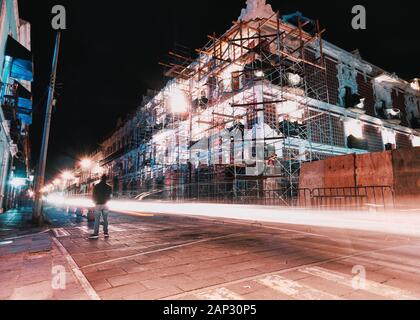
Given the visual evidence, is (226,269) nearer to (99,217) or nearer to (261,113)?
(99,217)

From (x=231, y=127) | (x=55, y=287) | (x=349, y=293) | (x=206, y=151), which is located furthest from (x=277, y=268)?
(x=206, y=151)

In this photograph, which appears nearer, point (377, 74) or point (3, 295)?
point (3, 295)

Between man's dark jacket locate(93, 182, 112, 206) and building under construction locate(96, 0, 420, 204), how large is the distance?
30.3ft

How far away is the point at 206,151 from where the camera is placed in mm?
21719

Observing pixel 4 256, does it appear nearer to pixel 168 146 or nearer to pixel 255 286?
pixel 255 286

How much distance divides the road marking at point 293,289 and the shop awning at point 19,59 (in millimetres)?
16973

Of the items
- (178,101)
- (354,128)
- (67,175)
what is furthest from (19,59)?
(67,175)

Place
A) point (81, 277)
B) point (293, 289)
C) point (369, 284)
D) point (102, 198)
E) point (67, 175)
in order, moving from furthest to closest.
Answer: point (67, 175), point (102, 198), point (81, 277), point (369, 284), point (293, 289)

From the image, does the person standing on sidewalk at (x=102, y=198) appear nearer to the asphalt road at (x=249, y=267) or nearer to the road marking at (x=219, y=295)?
the asphalt road at (x=249, y=267)

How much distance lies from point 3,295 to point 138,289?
170cm

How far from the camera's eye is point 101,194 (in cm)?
821

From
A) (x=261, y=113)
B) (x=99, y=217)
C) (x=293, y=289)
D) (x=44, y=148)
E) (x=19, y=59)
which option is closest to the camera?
(x=293, y=289)

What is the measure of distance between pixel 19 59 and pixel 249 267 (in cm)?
1677

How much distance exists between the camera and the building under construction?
59.3 feet
